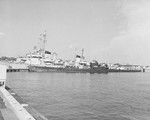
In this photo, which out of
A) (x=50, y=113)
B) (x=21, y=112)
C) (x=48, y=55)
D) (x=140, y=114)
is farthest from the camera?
(x=48, y=55)

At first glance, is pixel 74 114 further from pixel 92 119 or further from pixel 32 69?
pixel 32 69

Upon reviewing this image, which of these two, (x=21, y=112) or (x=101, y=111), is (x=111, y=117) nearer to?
(x=101, y=111)

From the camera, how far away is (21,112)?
6.19 meters

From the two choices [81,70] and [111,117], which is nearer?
[111,117]

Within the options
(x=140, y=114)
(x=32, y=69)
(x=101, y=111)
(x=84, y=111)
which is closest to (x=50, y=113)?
(x=84, y=111)

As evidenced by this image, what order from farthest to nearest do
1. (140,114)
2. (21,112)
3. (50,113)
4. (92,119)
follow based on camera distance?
(140,114), (50,113), (92,119), (21,112)

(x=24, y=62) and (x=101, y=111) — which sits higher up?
(x=24, y=62)

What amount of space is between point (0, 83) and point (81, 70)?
9636cm

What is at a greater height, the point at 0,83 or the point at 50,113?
the point at 0,83

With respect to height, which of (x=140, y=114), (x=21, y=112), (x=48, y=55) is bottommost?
(x=140, y=114)

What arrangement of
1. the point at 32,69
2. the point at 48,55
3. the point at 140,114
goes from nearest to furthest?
the point at 140,114
the point at 32,69
the point at 48,55

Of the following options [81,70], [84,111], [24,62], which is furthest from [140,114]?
[24,62]

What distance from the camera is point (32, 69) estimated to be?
322 feet

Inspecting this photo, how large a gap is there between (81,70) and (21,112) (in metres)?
105
